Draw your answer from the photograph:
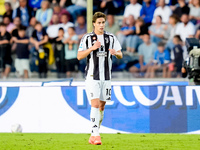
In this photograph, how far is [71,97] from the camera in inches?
361

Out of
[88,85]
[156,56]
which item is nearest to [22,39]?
[156,56]

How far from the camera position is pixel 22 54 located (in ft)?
40.1

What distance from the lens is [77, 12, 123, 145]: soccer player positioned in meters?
6.57

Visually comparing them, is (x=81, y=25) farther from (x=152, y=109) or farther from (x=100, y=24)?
(x=100, y=24)

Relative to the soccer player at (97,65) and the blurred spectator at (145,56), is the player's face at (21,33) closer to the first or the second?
the blurred spectator at (145,56)

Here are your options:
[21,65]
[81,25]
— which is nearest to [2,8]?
[21,65]

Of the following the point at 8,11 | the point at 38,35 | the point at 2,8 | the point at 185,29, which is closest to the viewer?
the point at 185,29

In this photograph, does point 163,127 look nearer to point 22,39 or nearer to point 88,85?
point 88,85

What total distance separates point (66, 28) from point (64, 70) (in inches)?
50.7

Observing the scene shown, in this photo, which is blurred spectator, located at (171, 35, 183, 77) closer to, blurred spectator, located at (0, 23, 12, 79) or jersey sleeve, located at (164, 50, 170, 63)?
jersey sleeve, located at (164, 50, 170, 63)

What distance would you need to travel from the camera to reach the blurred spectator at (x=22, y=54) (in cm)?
1198

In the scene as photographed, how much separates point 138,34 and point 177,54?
115cm

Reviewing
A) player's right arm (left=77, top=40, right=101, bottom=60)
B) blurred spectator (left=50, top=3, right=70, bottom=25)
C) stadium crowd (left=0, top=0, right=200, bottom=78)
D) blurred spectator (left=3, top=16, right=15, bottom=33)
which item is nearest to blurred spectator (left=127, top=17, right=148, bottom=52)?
stadium crowd (left=0, top=0, right=200, bottom=78)

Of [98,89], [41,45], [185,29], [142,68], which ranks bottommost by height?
[142,68]
